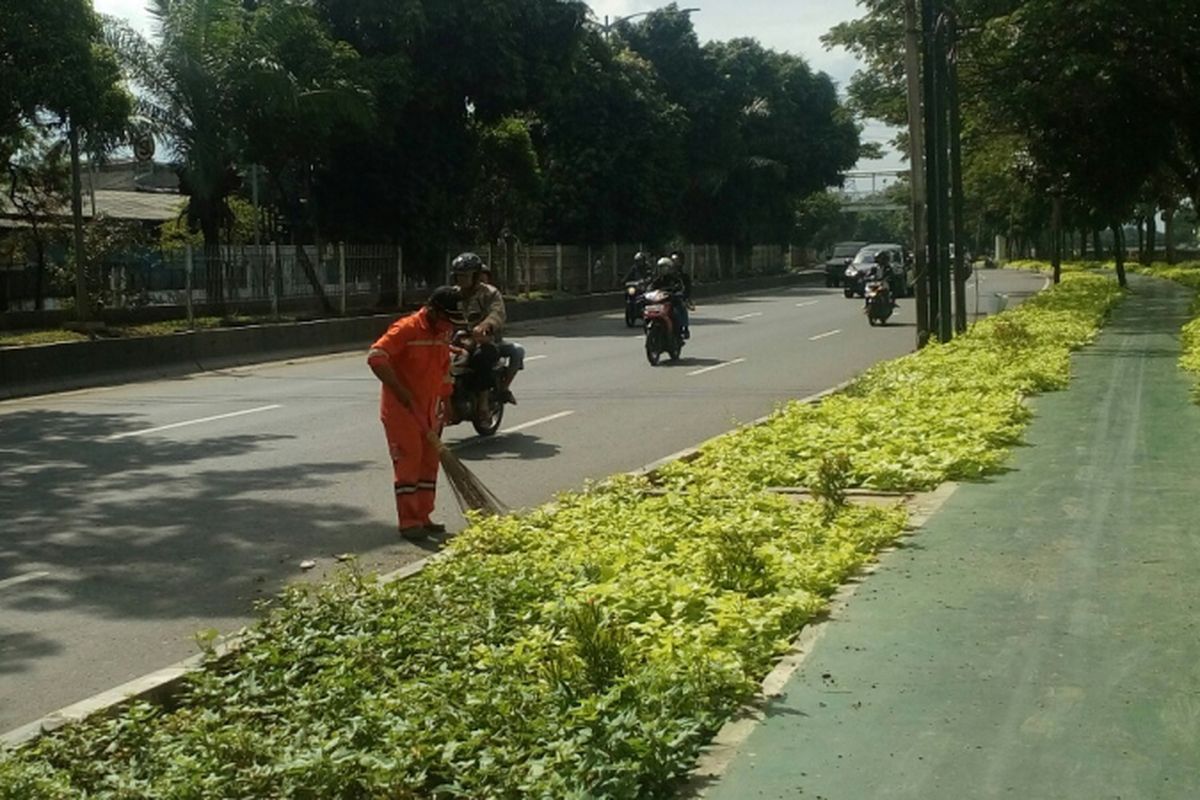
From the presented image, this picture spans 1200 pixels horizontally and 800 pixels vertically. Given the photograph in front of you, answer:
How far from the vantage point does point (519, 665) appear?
5637 millimetres

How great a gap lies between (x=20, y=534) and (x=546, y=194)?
140 feet

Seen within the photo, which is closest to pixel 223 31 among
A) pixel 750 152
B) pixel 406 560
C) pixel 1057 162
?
pixel 1057 162

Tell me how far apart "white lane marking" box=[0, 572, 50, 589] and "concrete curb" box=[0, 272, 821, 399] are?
11.6m

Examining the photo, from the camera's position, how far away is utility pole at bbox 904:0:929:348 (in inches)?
869

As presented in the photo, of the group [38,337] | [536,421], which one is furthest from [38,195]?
[536,421]

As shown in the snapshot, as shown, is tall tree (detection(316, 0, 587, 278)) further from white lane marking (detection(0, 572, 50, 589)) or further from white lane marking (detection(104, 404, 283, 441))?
white lane marking (detection(0, 572, 50, 589))

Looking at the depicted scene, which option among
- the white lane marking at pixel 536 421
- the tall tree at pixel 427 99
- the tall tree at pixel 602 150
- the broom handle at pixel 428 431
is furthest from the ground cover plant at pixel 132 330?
the tall tree at pixel 602 150

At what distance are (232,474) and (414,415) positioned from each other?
120 inches

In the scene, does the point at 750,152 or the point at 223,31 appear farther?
the point at 750,152

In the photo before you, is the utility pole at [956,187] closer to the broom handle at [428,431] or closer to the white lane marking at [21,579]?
the broom handle at [428,431]

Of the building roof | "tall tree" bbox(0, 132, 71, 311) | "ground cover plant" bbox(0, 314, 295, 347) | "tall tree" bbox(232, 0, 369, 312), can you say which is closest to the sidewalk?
"ground cover plant" bbox(0, 314, 295, 347)

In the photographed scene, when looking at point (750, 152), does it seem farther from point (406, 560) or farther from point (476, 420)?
point (406, 560)

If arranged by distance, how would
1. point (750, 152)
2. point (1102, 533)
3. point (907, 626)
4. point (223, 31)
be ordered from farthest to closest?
point (750, 152) < point (223, 31) < point (1102, 533) < point (907, 626)

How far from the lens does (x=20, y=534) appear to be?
376 inches
